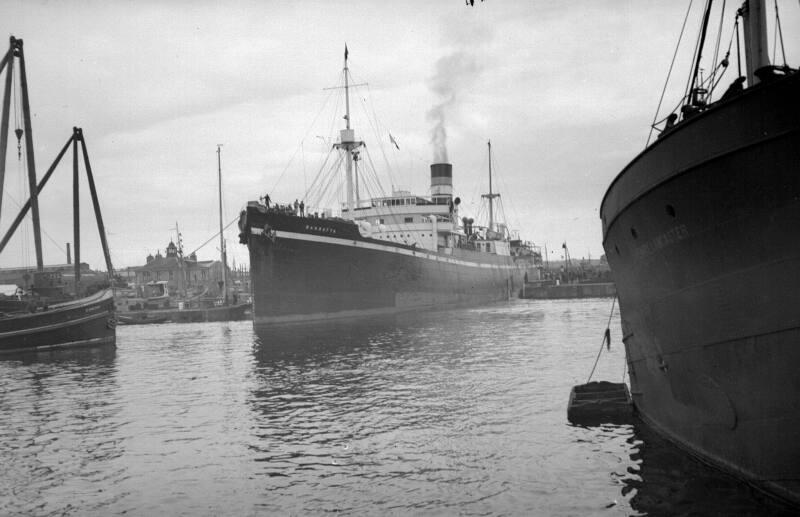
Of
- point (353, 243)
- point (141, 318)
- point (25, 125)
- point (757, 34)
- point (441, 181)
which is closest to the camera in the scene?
point (757, 34)

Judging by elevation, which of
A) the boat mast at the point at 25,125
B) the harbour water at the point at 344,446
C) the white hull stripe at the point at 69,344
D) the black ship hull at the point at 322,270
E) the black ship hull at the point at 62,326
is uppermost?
the boat mast at the point at 25,125

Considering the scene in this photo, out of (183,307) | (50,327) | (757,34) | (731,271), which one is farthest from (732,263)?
(183,307)

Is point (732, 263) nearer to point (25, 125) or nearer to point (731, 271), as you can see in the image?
point (731, 271)

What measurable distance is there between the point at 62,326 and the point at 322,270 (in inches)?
578

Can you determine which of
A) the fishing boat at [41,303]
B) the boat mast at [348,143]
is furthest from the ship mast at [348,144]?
the fishing boat at [41,303]

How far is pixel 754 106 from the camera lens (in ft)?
20.2

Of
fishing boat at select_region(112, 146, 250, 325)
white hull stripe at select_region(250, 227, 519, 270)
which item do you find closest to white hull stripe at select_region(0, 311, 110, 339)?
white hull stripe at select_region(250, 227, 519, 270)

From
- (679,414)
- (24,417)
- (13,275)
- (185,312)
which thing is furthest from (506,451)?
(13,275)

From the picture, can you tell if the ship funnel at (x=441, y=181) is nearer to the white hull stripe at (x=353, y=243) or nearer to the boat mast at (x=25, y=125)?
the white hull stripe at (x=353, y=243)

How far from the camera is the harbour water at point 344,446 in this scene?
24.9 ft

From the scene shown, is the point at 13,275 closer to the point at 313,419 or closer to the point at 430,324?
the point at 430,324

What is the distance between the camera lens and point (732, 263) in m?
6.68

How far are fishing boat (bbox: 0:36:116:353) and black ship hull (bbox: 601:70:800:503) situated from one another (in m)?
27.6

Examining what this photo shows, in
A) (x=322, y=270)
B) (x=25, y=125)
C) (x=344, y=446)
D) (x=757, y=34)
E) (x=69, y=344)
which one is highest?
(x=25, y=125)
